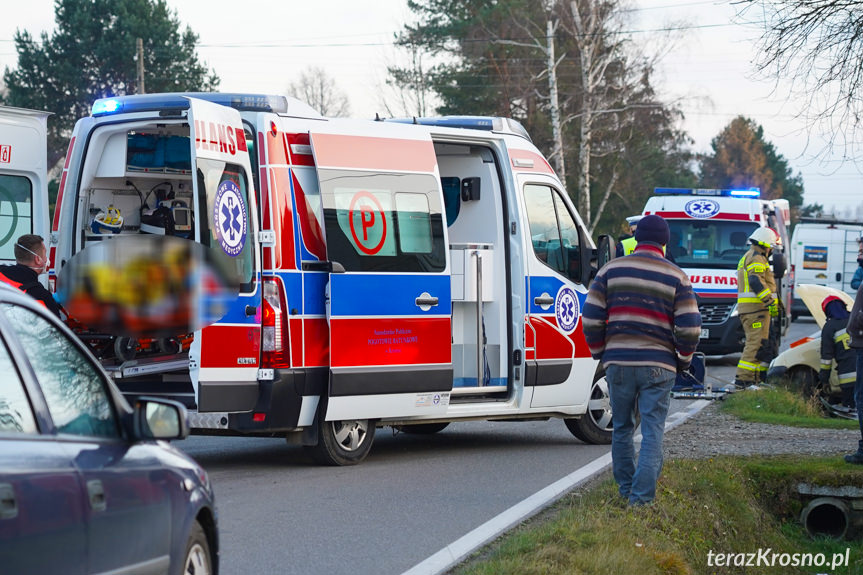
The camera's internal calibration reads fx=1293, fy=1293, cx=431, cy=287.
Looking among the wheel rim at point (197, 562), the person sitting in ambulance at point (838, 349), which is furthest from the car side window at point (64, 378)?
the person sitting in ambulance at point (838, 349)

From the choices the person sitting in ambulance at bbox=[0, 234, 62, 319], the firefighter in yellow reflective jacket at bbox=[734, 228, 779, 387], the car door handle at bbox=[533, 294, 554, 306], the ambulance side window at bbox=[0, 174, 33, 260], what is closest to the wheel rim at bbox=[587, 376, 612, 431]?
the car door handle at bbox=[533, 294, 554, 306]

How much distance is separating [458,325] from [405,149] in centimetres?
183

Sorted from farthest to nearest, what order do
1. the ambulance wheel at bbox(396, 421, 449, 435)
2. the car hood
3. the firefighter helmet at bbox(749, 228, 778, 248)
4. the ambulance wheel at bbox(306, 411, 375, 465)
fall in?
the firefighter helmet at bbox(749, 228, 778, 248)
the car hood
the ambulance wheel at bbox(396, 421, 449, 435)
the ambulance wheel at bbox(306, 411, 375, 465)

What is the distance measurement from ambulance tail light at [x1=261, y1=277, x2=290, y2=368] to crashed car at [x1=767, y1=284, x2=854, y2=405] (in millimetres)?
7773

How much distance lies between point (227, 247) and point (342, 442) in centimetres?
189

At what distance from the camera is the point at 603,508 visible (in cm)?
761

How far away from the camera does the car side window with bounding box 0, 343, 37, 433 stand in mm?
3666

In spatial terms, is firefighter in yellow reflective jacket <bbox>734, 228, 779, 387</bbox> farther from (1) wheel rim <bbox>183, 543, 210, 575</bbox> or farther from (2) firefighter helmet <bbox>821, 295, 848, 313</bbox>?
(1) wheel rim <bbox>183, 543, 210, 575</bbox>

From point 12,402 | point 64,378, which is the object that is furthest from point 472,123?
point 12,402

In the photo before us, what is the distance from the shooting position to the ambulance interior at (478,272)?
1106 cm

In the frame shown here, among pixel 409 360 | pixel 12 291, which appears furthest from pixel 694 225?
pixel 12 291

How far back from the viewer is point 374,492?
29.1ft

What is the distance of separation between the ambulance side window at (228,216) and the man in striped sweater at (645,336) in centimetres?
259

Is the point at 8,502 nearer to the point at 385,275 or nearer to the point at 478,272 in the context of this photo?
the point at 385,275
